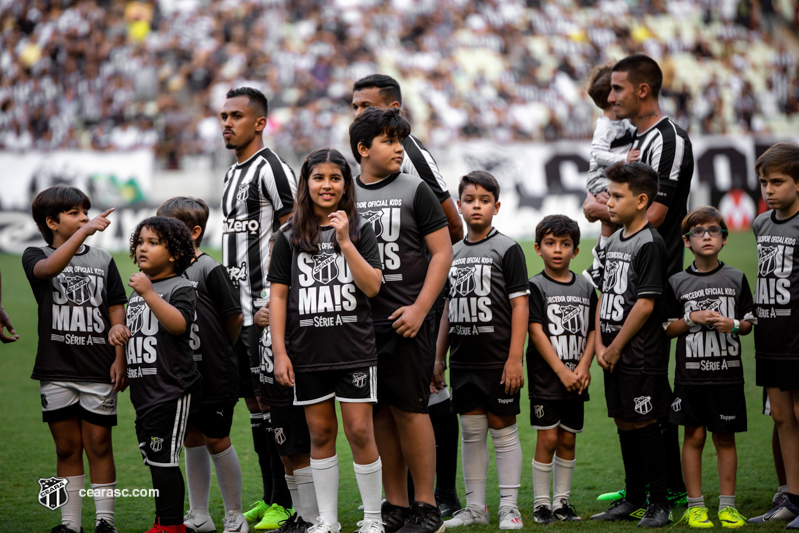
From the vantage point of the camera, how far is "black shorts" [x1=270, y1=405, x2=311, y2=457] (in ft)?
13.7

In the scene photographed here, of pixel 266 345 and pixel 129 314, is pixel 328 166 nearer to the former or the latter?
pixel 266 345

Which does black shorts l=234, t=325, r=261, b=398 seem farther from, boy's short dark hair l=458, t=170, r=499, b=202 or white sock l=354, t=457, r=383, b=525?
boy's short dark hair l=458, t=170, r=499, b=202

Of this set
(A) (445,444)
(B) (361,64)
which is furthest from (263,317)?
(B) (361,64)

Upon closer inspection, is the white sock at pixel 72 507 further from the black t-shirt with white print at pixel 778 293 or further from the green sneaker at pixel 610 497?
the black t-shirt with white print at pixel 778 293

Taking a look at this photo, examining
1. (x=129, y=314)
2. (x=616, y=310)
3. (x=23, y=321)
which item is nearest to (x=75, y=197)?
(x=129, y=314)

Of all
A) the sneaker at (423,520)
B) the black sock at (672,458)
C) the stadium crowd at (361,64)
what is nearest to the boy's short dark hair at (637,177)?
the black sock at (672,458)

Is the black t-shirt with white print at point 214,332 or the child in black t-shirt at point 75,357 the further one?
the black t-shirt with white print at point 214,332

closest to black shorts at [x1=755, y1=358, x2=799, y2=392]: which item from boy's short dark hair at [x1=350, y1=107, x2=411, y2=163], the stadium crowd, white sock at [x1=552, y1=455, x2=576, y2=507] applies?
white sock at [x1=552, y1=455, x2=576, y2=507]

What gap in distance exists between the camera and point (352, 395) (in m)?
3.91

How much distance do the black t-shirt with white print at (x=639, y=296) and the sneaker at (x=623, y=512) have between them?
737 millimetres

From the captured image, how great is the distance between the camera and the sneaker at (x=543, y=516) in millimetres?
4359

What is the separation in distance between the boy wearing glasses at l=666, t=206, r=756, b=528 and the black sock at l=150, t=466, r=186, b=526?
2.59 m

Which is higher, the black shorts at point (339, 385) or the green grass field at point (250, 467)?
the black shorts at point (339, 385)

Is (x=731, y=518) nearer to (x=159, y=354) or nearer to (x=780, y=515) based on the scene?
(x=780, y=515)
